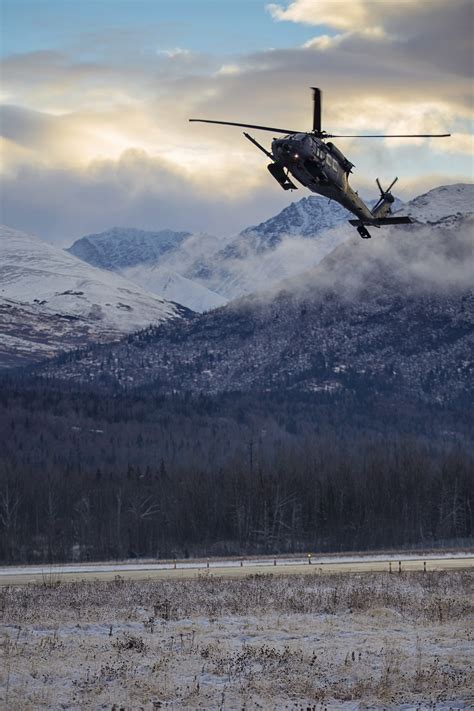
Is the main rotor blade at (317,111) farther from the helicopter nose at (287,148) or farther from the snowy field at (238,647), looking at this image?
the snowy field at (238,647)

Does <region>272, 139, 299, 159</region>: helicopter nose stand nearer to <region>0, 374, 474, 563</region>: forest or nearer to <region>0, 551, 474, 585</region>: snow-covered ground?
<region>0, 551, 474, 585</region>: snow-covered ground

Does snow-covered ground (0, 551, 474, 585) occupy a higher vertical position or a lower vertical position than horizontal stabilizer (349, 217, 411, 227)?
lower

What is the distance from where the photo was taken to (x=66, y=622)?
37.4 metres

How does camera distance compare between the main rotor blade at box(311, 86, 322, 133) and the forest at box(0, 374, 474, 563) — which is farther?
the forest at box(0, 374, 474, 563)

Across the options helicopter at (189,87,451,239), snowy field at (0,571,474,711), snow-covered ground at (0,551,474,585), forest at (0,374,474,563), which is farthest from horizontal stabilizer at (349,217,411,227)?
forest at (0,374,474,563)

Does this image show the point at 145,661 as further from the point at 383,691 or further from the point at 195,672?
the point at 383,691

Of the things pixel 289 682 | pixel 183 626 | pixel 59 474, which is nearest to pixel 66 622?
pixel 183 626

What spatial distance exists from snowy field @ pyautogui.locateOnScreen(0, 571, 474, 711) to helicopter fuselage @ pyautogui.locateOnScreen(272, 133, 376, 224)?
18355 mm

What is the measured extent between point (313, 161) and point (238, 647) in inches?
889

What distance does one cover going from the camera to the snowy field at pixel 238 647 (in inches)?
1070

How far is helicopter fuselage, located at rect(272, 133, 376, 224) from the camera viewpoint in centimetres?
4662

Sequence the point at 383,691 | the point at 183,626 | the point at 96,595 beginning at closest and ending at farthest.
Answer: the point at 383,691, the point at 183,626, the point at 96,595

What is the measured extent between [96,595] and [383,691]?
20796 mm

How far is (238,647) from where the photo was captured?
33281 mm
